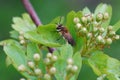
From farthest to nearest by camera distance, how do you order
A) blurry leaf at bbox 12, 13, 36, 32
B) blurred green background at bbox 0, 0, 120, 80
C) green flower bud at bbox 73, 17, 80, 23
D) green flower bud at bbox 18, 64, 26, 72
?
blurred green background at bbox 0, 0, 120, 80
blurry leaf at bbox 12, 13, 36, 32
green flower bud at bbox 73, 17, 80, 23
green flower bud at bbox 18, 64, 26, 72

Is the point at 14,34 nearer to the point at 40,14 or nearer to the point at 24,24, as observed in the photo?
the point at 24,24

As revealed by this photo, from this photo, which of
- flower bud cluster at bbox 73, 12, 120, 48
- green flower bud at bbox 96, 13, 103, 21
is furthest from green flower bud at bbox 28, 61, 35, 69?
green flower bud at bbox 96, 13, 103, 21

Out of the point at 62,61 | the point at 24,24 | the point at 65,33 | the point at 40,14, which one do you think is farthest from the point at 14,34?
the point at 40,14

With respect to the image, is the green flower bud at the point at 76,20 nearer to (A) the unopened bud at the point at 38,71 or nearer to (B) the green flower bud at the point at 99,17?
(B) the green flower bud at the point at 99,17

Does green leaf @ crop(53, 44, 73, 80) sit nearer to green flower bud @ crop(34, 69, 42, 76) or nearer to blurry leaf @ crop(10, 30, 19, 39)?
green flower bud @ crop(34, 69, 42, 76)

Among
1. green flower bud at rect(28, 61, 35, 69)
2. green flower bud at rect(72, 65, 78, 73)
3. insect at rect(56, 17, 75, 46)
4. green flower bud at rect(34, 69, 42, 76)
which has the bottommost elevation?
green flower bud at rect(72, 65, 78, 73)

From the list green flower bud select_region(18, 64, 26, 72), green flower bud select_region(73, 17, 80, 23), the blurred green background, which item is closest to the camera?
green flower bud select_region(18, 64, 26, 72)
